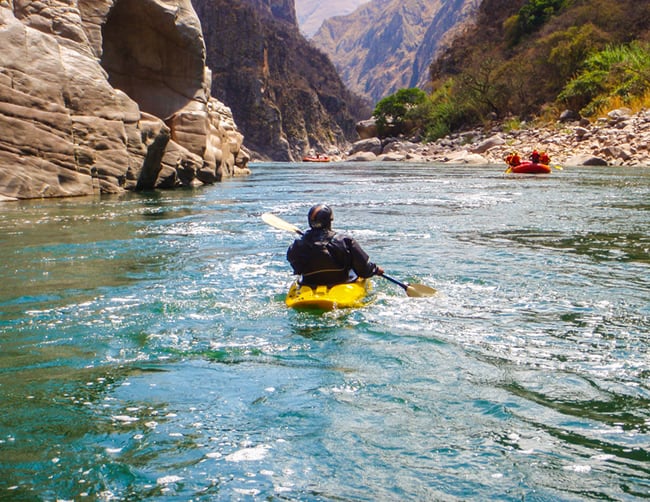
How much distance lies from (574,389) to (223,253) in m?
5.41

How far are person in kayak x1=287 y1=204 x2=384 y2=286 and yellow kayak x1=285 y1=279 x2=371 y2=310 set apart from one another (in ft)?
0.36

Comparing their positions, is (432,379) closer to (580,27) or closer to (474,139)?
(474,139)

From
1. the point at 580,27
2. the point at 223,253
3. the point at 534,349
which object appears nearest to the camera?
the point at 534,349

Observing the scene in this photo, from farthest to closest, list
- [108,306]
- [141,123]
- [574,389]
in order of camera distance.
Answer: [141,123] < [108,306] < [574,389]

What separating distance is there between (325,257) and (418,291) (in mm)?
918

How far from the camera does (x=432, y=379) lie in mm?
3908

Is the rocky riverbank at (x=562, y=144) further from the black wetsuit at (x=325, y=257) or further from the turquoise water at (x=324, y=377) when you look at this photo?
the black wetsuit at (x=325, y=257)

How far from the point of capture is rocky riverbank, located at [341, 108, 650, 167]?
25.0 m

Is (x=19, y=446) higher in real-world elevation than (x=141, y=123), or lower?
lower

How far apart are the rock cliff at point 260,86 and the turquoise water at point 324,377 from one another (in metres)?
92.0

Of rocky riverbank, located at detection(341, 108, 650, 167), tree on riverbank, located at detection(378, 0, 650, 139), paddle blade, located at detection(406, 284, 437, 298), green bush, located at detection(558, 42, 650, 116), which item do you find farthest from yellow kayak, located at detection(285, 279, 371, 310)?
green bush, located at detection(558, 42, 650, 116)

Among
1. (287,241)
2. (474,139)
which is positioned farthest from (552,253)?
(474,139)

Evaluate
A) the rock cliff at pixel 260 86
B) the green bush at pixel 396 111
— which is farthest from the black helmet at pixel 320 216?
the rock cliff at pixel 260 86

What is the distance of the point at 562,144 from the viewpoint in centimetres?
2991
